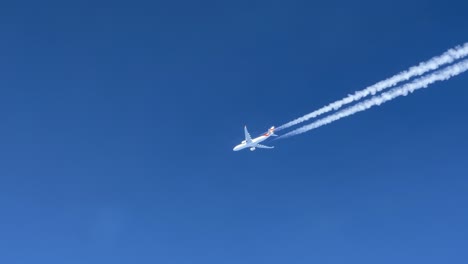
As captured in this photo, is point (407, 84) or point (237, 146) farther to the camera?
point (237, 146)

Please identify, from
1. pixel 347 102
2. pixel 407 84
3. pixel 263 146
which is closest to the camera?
pixel 407 84

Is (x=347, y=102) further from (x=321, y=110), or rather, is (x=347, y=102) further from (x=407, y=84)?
(x=407, y=84)

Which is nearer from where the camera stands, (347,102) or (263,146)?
(347,102)

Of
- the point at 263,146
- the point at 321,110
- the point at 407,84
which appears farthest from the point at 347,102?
the point at 263,146

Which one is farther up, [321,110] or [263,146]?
[263,146]

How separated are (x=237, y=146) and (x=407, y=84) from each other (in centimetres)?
5023

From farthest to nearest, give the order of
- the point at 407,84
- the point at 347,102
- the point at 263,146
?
the point at 263,146
the point at 347,102
the point at 407,84

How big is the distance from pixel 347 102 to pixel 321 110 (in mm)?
4540

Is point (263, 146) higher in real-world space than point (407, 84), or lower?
higher

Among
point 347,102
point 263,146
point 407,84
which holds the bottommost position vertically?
point 407,84

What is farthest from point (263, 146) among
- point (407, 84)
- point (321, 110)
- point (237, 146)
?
point (407, 84)

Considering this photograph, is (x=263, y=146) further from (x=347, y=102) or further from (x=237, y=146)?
(x=347, y=102)

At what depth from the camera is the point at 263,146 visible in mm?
98312

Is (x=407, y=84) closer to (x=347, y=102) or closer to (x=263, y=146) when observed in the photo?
(x=347, y=102)
